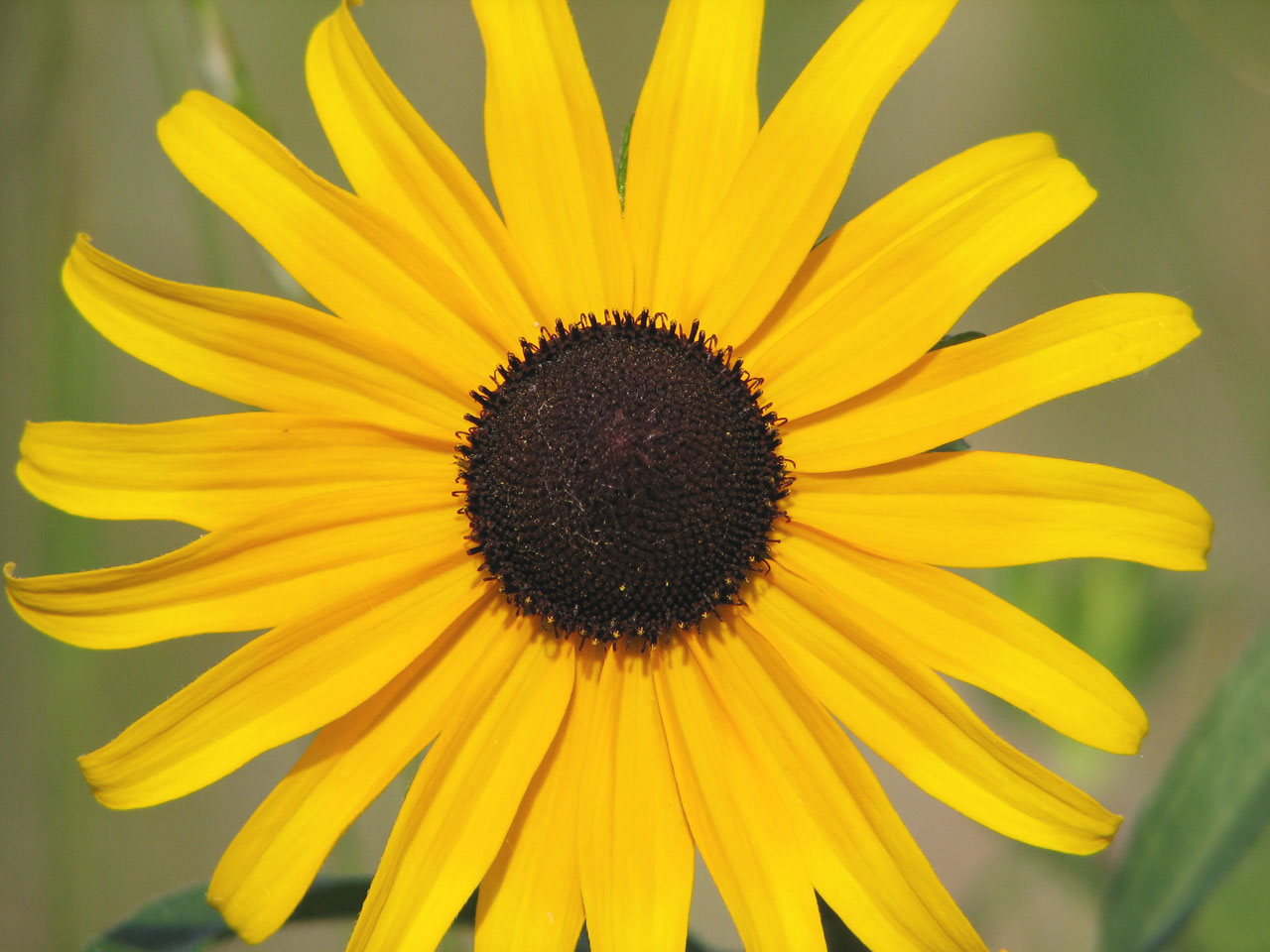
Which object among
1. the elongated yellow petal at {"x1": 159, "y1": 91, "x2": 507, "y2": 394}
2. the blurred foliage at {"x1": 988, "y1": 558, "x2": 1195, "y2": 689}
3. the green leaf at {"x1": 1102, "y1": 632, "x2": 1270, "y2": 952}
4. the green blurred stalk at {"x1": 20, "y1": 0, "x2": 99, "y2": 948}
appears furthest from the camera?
the green blurred stalk at {"x1": 20, "y1": 0, "x2": 99, "y2": 948}

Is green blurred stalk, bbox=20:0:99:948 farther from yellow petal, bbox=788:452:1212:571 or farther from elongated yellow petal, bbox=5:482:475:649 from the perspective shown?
yellow petal, bbox=788:452:1212:571

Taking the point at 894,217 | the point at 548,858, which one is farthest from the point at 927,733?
the point at 894,217

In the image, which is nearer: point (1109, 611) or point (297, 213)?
point (297, 213)

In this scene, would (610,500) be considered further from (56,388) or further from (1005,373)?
(56,388)

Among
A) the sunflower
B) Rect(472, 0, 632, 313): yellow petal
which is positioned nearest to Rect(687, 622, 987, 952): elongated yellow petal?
the sunflower

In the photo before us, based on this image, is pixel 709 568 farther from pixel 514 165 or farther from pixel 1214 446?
pixel 1214 446

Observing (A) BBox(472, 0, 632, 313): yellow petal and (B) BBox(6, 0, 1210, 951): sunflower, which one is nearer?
(B) BBox(6, 0, 1210, 951): sunflower

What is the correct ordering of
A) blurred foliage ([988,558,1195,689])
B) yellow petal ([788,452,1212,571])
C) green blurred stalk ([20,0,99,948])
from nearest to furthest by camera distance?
yellow petal ([788,452,1212,571]) → blurred foliage ([988,558,1195,689]) → green blurred stalk ([20,0,99,948])

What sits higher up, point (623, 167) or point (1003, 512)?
point (623, 167)
